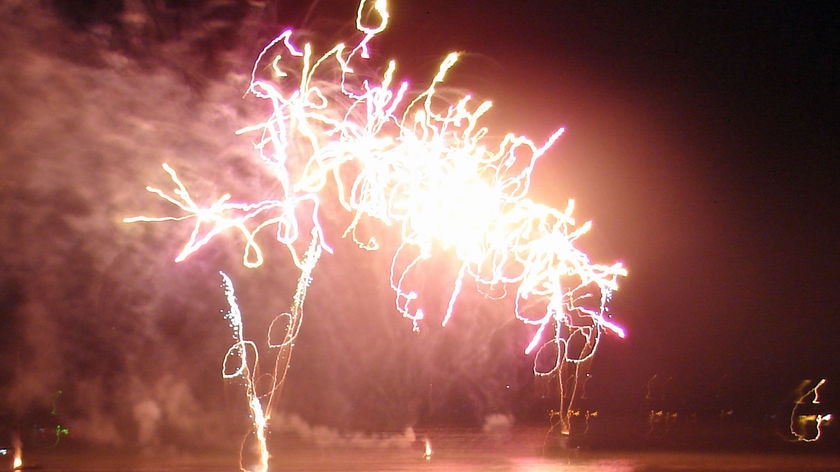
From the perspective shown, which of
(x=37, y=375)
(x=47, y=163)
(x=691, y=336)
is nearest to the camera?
(x=47, y=163)

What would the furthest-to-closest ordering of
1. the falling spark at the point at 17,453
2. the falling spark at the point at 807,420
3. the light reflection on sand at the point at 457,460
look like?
the falling spark at the point at 807,420, the falling spark at the point at 17,453, the light reflection on sand at the point at 457,460

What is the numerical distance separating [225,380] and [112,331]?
7.13 feet

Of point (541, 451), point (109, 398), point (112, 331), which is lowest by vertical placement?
point (541, 451)

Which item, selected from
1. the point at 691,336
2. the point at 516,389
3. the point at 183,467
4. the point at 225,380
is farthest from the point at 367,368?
the point at 691,336

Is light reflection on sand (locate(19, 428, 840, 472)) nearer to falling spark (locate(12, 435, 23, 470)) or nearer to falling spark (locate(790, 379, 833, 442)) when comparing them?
falling spark (locate(12, 435, 23, 470))

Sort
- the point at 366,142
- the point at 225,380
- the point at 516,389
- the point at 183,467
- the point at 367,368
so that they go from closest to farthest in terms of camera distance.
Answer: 1. the point at 183,467
2. the point at 366,142
3. the point at 225,380
4. the point at 367,368
5. the point at 516,389

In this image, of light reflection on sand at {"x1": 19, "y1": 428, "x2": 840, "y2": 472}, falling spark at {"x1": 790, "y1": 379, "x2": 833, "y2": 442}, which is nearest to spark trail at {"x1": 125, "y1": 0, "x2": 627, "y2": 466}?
light reflection on sand at {"x1": 19, "y1": 428, "x2": 840, "y2": 472}

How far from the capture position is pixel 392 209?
13844 millimetres

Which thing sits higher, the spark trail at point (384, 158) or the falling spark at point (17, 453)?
the spark trail at point (384, 158)

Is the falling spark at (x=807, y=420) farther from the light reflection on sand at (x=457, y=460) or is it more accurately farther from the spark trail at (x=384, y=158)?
the spark trail at (x=384, y=158)

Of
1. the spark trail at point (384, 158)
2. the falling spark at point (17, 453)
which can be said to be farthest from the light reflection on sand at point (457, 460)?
the spark trail at point (384, 158)

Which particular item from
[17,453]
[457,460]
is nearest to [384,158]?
[457,460]

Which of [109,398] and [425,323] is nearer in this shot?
[109,398]

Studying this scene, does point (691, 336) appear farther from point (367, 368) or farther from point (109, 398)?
point (109, 398)
